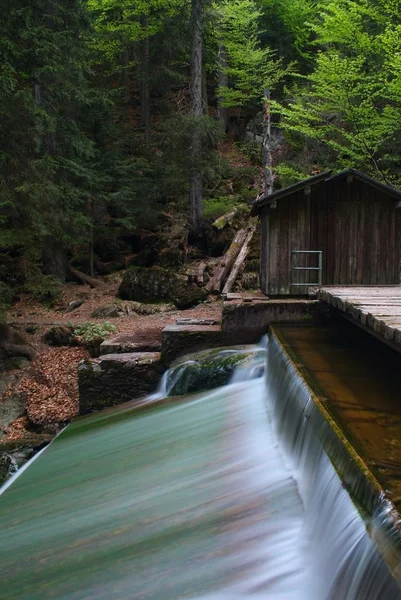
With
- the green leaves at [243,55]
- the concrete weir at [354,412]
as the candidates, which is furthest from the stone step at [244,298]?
the green leaves at [243,55]

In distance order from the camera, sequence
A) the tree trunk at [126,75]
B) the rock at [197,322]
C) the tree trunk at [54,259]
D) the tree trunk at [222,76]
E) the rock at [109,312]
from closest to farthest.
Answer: the rock at [197,322]
the rock at [109,312]
the tree trunk at [54,259]
the tree trunk at [222,76]
the tree trunk at [126,75]

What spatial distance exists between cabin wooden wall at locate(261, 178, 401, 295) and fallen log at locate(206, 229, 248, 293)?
182 inches

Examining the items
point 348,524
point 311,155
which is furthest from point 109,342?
point 311,155

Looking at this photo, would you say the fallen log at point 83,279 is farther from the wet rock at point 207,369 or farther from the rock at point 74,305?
the wet rock at point 207,369

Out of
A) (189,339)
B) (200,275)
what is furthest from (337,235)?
(200,275)

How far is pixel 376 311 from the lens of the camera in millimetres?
6512

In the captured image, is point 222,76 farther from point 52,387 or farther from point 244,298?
point 52,387

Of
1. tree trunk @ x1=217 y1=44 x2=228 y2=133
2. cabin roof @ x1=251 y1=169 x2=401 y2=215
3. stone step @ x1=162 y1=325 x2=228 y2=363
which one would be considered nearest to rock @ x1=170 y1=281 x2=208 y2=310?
cabin roof @ x1=251 y1=169 x2=401 y2=215

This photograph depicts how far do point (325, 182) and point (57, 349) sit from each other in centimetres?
738

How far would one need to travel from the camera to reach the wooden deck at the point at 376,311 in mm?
5520

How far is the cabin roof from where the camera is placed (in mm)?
11125

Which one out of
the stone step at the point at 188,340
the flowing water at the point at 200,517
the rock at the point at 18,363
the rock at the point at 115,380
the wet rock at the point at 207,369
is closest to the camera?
the flowing water at the point at 200,517

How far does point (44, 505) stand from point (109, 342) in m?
5.11

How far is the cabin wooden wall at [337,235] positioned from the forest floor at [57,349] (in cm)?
204
